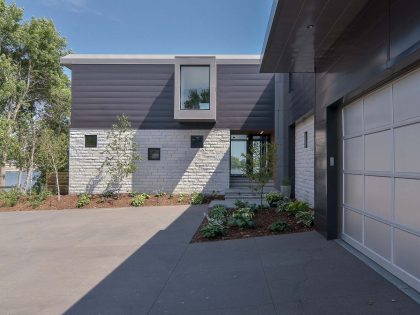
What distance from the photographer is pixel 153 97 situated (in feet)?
50.1

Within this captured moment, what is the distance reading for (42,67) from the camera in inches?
730

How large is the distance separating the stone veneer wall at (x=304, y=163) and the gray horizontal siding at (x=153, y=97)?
3304mm

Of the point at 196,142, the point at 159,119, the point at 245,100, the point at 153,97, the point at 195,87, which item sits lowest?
the point at 196,142

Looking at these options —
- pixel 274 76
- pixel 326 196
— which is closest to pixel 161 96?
pixel 274 76

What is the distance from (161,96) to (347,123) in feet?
33.8

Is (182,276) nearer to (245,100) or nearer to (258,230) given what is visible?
(258,230)

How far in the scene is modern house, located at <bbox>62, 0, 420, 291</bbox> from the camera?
14.2ft

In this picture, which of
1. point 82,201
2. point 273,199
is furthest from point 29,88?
point 273,199

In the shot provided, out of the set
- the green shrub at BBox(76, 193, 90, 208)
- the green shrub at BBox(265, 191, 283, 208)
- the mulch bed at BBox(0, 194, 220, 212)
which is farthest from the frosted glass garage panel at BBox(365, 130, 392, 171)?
the green shrub at BBox(76, 193, 90, 208)

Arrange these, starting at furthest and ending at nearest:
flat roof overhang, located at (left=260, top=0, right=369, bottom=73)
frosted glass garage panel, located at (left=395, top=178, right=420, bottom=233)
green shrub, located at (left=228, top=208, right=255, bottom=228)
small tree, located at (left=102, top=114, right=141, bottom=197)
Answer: small tree, located at (left=102, top=114, right=141, bottom=197), green shrub, located at (left=228, top=208, right=255, bottom=228), flat roof overhang, located at (left=260, top=0, right=369, bottom=73), frosted glass garage panel, located at (left=395, top=178, right=420, bottom=233)

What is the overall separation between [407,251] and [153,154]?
12.1 meters

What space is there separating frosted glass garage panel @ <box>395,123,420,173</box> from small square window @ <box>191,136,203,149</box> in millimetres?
11027

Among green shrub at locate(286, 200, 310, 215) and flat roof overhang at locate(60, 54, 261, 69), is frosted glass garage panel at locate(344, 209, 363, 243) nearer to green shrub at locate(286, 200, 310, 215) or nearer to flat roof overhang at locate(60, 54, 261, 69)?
green shrub at locate(286, 200, 310, 215)

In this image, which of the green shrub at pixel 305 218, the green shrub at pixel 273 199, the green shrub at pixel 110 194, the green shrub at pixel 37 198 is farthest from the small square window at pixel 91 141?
the green shrub at pixel 305 218
